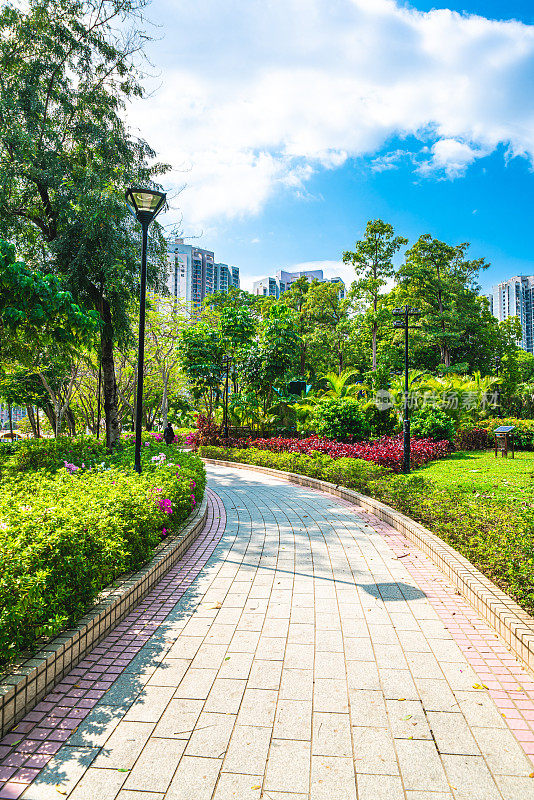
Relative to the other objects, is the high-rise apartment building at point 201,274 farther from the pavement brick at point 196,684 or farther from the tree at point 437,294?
the pavement brick at point 196,684

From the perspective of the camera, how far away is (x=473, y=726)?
9.18 feet

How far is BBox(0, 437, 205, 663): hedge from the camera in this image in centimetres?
313

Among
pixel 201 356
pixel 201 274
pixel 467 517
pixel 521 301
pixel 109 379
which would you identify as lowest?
pixel 467 517

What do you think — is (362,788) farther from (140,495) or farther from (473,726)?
(140,495)

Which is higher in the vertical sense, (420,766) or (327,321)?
(327,321)

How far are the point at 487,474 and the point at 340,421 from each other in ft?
15.5

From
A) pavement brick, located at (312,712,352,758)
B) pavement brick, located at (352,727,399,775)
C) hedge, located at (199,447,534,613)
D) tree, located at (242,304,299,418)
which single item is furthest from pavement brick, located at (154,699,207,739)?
tree, located at (242,304,299,418)

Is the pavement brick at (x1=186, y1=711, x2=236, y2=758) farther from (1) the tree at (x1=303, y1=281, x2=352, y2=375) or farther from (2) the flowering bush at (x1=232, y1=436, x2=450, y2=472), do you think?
(1) the tree at (x1=303, y1=281, x2=352, y2=375)

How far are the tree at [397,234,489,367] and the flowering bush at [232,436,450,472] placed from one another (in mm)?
15215

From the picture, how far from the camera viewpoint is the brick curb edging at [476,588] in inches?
142

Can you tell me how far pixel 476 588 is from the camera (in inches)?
174

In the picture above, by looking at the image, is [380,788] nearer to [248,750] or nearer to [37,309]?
[248,750]

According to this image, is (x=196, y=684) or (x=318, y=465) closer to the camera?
(x=196, y=684)

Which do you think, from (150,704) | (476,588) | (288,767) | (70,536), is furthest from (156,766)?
(476,588)
